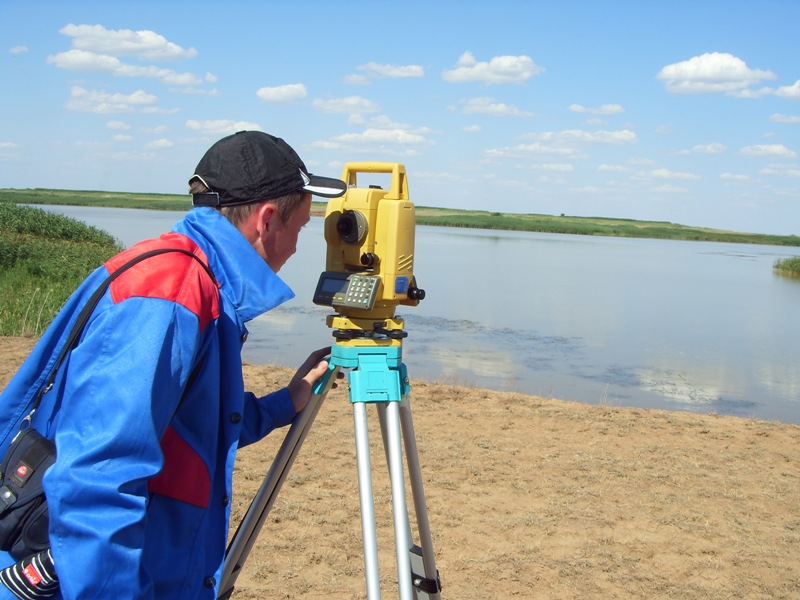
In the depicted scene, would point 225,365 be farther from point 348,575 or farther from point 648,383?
point 648,383

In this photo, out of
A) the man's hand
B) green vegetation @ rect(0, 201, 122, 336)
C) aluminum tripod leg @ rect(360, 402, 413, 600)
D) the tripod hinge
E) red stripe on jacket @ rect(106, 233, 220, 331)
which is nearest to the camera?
red stripe on jacket @ rect(106, 233, 220, 331)

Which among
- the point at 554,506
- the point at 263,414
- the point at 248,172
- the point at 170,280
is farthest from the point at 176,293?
Answer: the point at 554,506

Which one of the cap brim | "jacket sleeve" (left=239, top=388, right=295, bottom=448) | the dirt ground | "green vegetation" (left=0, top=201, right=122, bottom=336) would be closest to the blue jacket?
the cap brim

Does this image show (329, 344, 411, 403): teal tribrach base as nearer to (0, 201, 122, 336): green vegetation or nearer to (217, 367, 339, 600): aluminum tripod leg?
(217, 367, 339, 600): aluminum tripod leg

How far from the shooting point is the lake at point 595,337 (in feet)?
29.2

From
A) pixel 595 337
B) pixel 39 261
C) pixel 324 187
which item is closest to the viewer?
pixel 324 187

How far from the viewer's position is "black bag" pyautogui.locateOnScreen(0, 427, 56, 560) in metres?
1.16

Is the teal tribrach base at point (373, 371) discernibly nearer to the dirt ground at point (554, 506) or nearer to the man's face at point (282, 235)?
the man's face at point (282, 235)

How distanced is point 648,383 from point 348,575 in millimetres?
7106

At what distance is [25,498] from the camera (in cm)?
117

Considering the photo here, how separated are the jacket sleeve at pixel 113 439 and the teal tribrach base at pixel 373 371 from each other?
27.9 inches

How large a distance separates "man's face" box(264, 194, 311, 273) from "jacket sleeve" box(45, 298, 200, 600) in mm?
299

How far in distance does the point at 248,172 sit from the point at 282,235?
13 cm

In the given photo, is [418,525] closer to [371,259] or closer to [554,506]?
[371,259]
